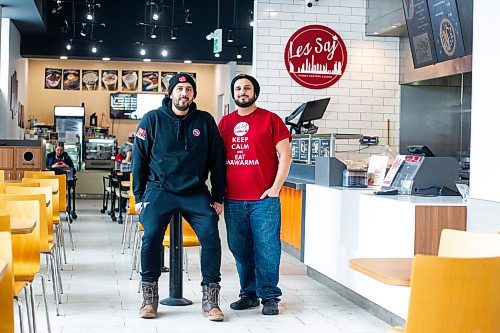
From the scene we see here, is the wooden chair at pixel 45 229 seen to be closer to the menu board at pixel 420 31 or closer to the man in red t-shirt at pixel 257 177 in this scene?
the man in red t-shirt at pixel 257 177

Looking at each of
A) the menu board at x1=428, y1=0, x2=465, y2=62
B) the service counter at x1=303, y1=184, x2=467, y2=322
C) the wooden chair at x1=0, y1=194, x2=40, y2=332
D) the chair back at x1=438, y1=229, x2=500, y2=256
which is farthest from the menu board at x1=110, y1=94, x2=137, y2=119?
the chair back at x1=438, y1=229, x2=500, y2=256

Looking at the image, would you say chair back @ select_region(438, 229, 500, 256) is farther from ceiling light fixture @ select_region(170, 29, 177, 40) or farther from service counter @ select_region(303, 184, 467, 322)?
ceiling light fixture @ select_region(170, 29, 177, 40)

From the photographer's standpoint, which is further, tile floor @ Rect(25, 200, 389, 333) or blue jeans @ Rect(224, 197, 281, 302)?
blue jeans @ Rect(224, 197, 281, 302)

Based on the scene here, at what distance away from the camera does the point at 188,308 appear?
5.84 m

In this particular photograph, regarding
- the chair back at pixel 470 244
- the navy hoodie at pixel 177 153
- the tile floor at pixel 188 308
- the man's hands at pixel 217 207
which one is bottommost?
the tile floor at pixel 188 308

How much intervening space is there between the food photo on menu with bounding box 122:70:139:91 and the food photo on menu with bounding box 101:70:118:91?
0.65 feet

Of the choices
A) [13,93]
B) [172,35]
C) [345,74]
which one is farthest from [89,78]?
[345,74]

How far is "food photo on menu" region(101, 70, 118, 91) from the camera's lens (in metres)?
19.7

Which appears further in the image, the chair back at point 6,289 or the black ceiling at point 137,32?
the black ceiling at point 137,32

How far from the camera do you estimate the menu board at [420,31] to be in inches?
362

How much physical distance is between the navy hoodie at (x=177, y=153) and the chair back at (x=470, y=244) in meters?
2.33

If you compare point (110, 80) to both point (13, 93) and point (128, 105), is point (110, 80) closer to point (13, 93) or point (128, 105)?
point (128, 105)

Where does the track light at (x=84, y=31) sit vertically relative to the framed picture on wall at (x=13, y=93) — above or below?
above

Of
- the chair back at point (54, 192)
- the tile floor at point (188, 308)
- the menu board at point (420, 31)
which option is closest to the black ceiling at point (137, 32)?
the menu board at point (420, 31)
